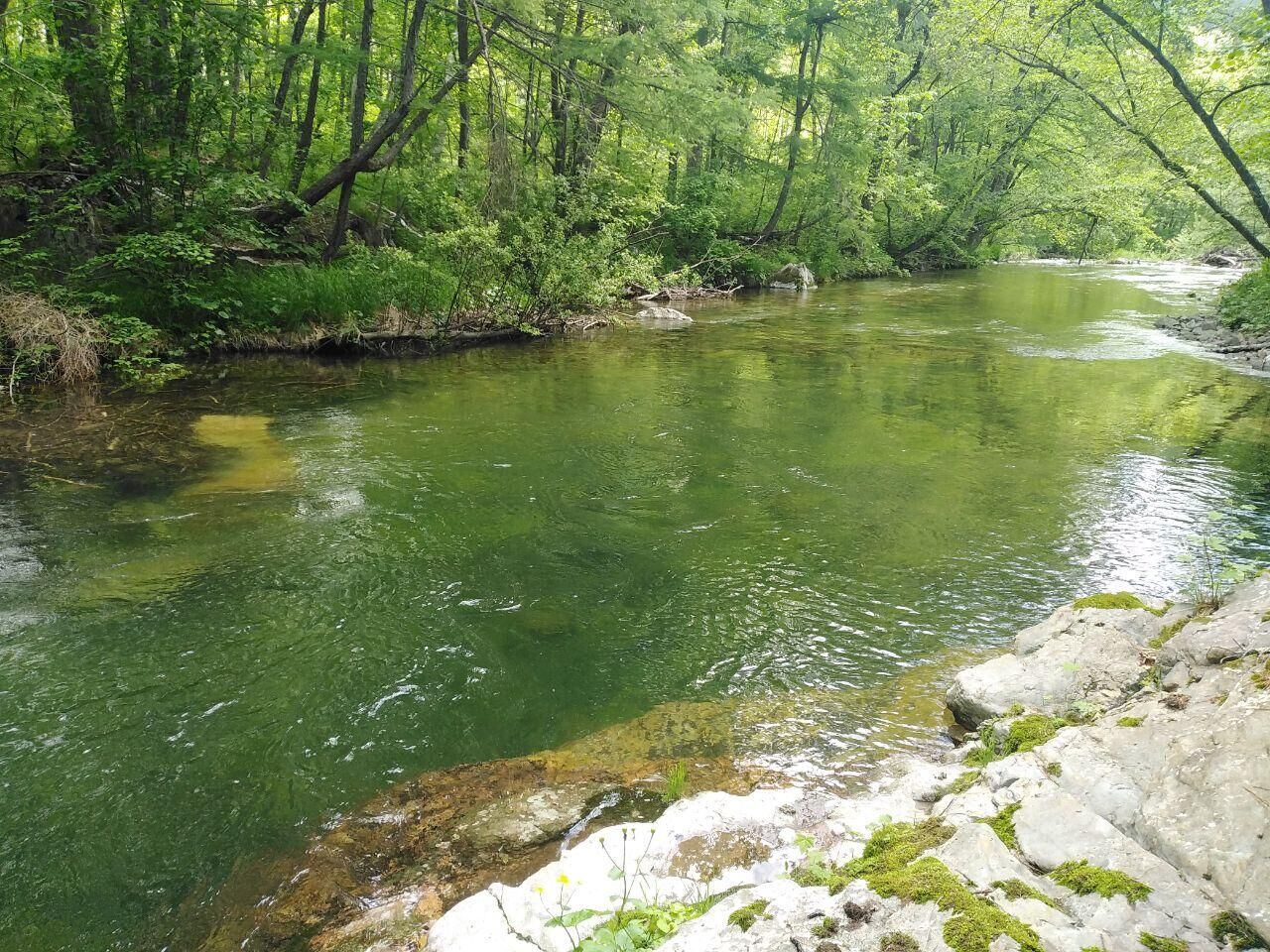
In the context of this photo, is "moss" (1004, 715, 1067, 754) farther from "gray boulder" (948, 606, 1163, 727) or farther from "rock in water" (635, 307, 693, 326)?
"rock in water" (635, 307, 693, 326)

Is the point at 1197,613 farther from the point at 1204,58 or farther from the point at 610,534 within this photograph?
the point at 1204,58

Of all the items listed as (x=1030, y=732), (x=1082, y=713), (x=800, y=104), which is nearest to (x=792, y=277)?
(x=800, y=104)

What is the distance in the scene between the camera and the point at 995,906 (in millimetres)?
2178

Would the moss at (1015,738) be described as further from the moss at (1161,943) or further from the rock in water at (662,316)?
the rock in water at (662,316)

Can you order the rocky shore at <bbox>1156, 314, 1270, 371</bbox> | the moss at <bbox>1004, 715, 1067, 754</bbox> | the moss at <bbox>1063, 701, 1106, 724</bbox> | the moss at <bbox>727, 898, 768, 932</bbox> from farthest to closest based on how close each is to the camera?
the rocky shore at <bbox>1156, 314, 1270, 371</bbox>
the moss at <bbox>1063, 701, 1106, 724</bbox>
the moss at <bbox>1004, 715, 1067, 754</bbox>
the moss at <bbox>727, 898, 768, 932</bbox>

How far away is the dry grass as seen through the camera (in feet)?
34.2

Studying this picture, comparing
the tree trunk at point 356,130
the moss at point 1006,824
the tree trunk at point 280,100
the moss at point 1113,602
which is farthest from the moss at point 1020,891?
the tree trunk at point 280,100

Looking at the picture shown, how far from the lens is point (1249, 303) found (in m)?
18.0

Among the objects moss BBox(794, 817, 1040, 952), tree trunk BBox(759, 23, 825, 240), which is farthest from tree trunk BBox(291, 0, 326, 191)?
moss BBox(794, 817, 1040, 952)

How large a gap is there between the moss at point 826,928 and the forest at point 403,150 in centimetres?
908

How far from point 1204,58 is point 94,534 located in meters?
19.5

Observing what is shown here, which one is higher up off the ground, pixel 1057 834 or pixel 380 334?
pixel 380 334

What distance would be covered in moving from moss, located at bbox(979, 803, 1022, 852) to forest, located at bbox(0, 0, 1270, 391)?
9.31 m

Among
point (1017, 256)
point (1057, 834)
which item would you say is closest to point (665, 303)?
point (1057, 834)
